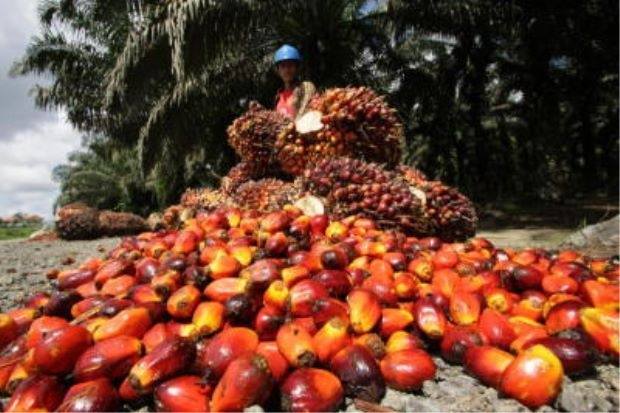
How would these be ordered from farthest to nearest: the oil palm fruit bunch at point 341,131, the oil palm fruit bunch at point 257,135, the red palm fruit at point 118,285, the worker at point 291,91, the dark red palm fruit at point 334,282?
the worker at point 291,91, the oil palm fruit bunch at point 257,135, the oil palm fruit bunch at point 341,131, the red palm fruit at point 118,285, the dark red palm fruit at point 334,282

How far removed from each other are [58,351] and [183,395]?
1.18 feet

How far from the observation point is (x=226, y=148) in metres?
11.9

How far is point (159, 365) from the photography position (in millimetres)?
1333

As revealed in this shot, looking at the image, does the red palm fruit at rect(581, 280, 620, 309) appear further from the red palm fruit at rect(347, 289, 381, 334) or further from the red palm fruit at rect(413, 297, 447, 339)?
the red palm fruit at rect(347, 289, 381, 334)

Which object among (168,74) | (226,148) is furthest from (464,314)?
(226,148)

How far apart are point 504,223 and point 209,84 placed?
19.4 feet

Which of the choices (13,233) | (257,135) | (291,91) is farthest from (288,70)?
(13,233)

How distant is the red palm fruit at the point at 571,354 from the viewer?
1422 mm

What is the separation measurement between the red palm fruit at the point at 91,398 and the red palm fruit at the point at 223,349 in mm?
213

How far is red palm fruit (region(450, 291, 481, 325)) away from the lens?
1.67 meters

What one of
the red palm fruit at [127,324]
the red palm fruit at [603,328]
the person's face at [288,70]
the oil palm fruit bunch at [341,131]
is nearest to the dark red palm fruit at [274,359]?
the red palm fruit at [127,324]

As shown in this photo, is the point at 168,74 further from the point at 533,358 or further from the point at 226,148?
the point at 533,358

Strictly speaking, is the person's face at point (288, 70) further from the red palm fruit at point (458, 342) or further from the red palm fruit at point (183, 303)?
the red palm fruit at point (458, 342)

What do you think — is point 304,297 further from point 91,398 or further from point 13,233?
point 13,233
